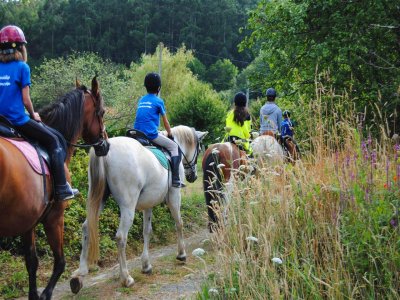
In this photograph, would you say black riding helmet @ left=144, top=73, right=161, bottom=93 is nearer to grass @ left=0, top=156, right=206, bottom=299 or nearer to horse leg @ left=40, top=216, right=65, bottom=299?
grass @ left=0, top=156, right=206, bottom=299

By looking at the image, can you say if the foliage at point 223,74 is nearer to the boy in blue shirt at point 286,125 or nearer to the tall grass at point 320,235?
the boy in blue shirt at point 286,125

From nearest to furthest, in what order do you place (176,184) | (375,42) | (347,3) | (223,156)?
(176,184) → (223,156) → (375,42) → (347,3)

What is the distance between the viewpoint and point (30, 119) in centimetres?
509

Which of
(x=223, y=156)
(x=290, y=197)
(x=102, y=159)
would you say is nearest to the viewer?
(x=290, y=197)

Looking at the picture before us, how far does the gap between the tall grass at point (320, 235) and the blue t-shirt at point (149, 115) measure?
2747mm

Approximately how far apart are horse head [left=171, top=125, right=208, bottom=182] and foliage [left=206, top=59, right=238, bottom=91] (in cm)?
7977

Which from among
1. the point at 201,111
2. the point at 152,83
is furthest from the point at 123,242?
the point at 201,111

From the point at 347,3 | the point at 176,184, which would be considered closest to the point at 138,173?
the point at 176,184

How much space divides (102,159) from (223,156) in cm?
278

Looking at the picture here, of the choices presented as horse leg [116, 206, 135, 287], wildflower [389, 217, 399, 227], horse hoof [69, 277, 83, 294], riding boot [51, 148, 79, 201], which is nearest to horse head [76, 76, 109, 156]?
horse leg [116, 206, 135, 287]

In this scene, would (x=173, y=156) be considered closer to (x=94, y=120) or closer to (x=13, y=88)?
(x=94, y=120)

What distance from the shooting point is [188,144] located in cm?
899

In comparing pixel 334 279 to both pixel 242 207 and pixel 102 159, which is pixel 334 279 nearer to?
pixel 242 207

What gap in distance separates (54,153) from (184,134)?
155 inches
